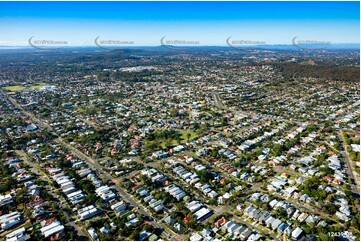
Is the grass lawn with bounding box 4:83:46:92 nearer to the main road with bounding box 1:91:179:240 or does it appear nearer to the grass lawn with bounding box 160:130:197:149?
the main road with bounding box 1:91:179:240

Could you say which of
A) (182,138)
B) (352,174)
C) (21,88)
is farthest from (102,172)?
(21,88)

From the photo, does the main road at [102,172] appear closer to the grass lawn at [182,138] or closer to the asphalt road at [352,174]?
the grass lawn at [182,138]

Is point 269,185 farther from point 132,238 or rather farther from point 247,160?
point 132,238

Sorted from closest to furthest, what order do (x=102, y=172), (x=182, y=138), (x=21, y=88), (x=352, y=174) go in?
(x=352, y=174)
(x=102, y=172)
(x=182, y=138)
(x=21, y=88)

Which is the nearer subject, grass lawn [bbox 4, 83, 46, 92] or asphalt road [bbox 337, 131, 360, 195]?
asphalt road [bbox 337, 131, 360, 195]

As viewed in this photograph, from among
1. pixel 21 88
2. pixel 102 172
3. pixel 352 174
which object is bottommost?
pixel 102 172

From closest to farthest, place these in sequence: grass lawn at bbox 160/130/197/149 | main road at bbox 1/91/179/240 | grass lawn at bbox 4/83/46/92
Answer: main road at bbox 1/91/179/240 < grass lawn at bbox 160/130/197/149 < grass lawn at bbox 4/83/46/92

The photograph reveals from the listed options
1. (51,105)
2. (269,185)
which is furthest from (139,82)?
(269,185)

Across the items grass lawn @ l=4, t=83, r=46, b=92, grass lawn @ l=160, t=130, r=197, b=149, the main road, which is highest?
grass lawn @ l=4, t=83, r=46, b=92

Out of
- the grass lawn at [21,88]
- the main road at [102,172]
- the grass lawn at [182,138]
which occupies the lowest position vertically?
the main road at [102,172]

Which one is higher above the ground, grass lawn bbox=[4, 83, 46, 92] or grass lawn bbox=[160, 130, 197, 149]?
grass lawn bbox=[4, 83, 46, 92]

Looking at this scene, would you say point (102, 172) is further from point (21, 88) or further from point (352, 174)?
point (21, 88)

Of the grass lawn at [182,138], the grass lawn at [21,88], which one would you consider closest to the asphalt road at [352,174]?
the grass lawn at [182,138]

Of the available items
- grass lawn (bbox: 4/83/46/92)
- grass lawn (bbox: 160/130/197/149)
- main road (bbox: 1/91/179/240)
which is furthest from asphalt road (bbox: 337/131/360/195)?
grass lawn (bbox: 4/83/46/92)
